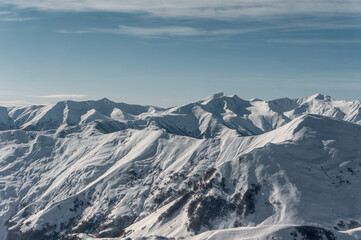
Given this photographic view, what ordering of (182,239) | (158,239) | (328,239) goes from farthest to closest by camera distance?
(182,239) < (158,239) < (328,239)

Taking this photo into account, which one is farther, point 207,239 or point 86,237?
point 86,237

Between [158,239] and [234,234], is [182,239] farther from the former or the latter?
[234,234]

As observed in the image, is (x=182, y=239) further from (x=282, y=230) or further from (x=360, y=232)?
(x=360, y=232)

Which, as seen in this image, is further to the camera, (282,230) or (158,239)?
(158,239)

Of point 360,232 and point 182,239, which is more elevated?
point 360,232

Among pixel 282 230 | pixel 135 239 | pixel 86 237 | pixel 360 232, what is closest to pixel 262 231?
pixel 282 230

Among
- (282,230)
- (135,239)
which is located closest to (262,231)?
(282,230)

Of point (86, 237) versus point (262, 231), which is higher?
point (262, 231)

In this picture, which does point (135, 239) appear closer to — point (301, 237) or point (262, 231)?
point (262, 231)

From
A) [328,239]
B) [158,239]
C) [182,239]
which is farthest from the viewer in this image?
[182,239]
